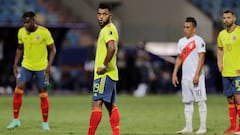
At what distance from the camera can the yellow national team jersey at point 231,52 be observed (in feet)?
46.1

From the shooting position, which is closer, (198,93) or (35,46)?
(198,93)

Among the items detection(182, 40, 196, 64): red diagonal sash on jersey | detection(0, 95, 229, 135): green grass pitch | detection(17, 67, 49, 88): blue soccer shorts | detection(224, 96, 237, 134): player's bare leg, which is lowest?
detection(0, 95, 229, 135): green grass pitch

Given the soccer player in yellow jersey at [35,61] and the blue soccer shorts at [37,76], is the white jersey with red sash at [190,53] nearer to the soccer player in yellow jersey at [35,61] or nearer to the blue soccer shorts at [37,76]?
the soccer player in yellow jersey at [35,61]

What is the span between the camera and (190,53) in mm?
14367

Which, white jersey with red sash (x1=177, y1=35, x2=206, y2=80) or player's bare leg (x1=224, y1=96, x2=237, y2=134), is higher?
white jersey with red sash (x1=177, y1=35, x2=206, y2=80)

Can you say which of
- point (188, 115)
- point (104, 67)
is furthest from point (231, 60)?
point (104, 67)

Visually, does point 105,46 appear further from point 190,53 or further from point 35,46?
point 35,46

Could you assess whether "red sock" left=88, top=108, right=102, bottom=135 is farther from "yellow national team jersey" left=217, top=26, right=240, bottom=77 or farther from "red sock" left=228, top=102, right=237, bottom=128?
"red sock" left=228, top=102, right=237, bottom=128

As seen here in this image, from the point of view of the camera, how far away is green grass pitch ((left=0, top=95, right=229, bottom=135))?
47.0ft

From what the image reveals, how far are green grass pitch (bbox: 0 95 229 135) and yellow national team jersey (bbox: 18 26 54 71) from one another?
1357 millimetres

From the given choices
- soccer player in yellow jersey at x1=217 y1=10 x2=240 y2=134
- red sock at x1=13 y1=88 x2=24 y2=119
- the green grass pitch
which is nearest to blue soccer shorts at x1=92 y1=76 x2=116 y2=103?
the green grass pitch

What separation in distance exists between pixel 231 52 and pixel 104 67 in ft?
12.1

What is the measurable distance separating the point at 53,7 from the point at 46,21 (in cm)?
186

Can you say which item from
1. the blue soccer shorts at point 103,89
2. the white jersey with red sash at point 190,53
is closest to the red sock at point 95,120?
the blue soccer shorts at point 103,89
